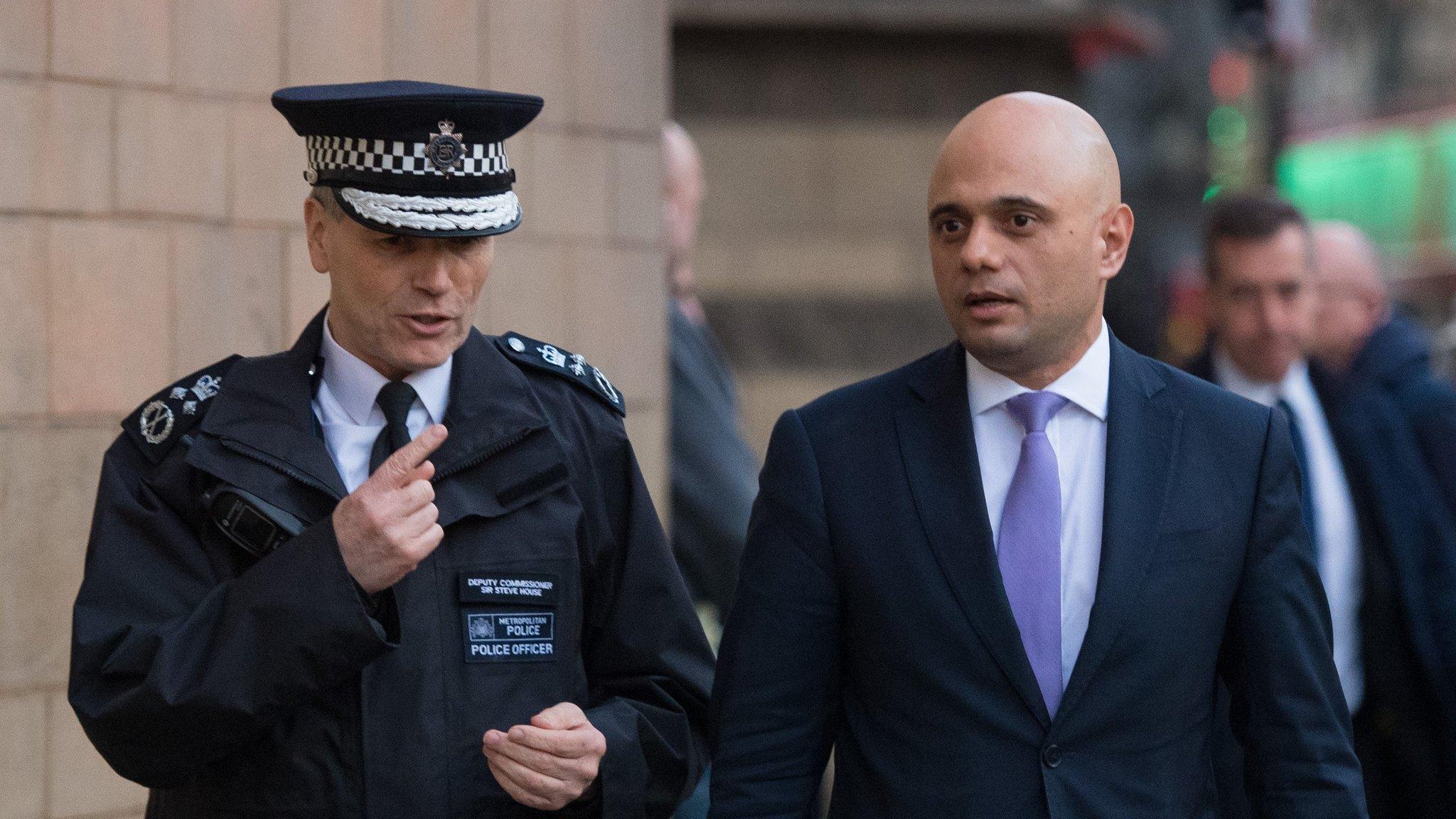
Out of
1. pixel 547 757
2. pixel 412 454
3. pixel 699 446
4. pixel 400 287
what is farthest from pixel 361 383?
pixel 699 446

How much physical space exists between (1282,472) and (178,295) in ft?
8.70

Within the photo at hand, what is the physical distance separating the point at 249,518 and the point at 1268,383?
3.21 meters

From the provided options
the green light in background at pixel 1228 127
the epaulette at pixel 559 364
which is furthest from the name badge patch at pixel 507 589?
the green light in background at pixel 1228 127

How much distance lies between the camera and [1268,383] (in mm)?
5316

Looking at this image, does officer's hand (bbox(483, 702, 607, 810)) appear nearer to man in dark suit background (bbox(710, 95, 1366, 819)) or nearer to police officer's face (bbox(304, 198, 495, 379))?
man in dark suit background (bbox(710, 95, 1366, 819))

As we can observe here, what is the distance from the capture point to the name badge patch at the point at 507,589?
318 centimetres

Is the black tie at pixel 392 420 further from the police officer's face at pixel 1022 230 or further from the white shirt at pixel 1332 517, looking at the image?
the white shirt at pixel 1332 517

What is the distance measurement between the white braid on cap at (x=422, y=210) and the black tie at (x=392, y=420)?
12.3 inches

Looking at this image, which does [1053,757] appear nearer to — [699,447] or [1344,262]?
[699,447]

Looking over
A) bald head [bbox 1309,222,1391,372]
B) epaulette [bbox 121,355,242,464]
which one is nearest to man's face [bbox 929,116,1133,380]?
epaulette [bbox 121,355,242,464]

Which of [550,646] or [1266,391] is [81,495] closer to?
[550,646]

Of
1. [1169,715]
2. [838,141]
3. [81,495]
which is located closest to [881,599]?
[1169,715]

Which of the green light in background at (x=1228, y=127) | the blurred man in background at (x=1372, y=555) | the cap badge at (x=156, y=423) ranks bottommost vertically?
the blurred man in background at (x=1372, y=555)

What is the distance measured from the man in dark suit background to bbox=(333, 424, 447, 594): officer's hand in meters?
0.64
